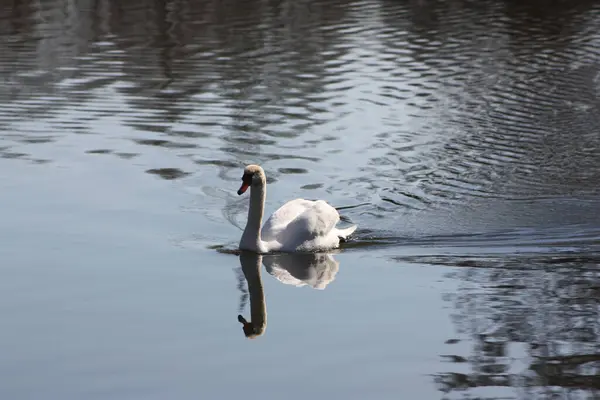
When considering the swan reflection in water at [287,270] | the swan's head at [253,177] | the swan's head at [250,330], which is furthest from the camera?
the swan's head at [253,177]

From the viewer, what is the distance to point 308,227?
46.5 feet

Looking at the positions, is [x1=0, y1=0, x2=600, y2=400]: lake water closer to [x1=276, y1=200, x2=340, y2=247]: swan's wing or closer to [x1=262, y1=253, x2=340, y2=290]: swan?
[x1=262, y1=253, x2=340, y2=290]: swan

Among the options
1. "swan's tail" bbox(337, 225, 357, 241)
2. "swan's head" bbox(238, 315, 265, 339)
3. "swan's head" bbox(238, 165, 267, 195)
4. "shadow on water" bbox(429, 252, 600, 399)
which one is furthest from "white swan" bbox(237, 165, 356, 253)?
"swan's head" bbox(238, 315, 265, 339)

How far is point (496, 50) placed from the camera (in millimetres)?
31984

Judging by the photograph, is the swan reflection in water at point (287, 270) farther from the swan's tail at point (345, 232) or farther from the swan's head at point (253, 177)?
the swan's head at point (253, 177)

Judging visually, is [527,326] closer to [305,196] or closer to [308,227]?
[308,227]

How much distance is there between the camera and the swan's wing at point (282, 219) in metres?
14.5

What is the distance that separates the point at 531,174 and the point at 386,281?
6092mm

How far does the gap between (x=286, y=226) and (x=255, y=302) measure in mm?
2173

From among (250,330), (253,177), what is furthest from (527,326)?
(253,177)

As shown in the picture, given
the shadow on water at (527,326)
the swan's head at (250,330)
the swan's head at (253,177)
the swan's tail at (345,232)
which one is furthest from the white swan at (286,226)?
the swan's head at (250,330)

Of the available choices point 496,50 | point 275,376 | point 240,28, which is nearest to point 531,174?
point 275,376

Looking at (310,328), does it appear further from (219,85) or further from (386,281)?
(219,85)

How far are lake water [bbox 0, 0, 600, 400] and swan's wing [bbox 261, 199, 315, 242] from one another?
33 cm
